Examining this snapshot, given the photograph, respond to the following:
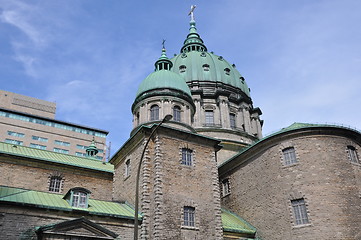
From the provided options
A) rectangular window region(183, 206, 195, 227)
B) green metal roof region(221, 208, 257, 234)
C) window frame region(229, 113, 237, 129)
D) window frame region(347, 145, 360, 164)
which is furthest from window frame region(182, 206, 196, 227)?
window frame region(229, 113, 237, 129)

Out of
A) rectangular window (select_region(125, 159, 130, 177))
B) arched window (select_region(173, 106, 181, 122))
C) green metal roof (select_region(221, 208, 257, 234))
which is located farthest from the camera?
arched window (select_region(173, 106, 181, 122))

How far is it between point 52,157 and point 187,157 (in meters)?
11.1

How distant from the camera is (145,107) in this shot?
3117cm

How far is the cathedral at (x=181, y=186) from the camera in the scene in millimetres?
22109

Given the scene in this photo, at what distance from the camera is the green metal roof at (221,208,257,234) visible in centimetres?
2669

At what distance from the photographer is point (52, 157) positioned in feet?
98.1

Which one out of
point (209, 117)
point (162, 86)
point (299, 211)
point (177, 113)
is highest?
point (209, 117)

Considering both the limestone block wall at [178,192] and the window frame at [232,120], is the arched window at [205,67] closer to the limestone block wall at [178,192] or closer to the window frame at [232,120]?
the window frame at [232,120]

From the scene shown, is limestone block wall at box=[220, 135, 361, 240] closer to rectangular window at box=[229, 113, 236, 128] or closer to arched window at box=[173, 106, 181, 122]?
arched window at box=[173, 106, 181, 122]

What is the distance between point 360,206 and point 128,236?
15.3 m

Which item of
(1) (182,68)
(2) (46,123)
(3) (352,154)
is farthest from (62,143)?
(3) (352,154)

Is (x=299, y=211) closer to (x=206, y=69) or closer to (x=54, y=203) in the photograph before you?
(x=54, y=203)

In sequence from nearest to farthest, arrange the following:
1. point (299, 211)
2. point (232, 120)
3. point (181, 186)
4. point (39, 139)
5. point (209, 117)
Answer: point (181, 186)
point (299, 211)
point (209, 117)
point (232, 120)
point (39, 139)

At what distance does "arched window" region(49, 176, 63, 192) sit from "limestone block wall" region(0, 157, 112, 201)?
9.8 inches
